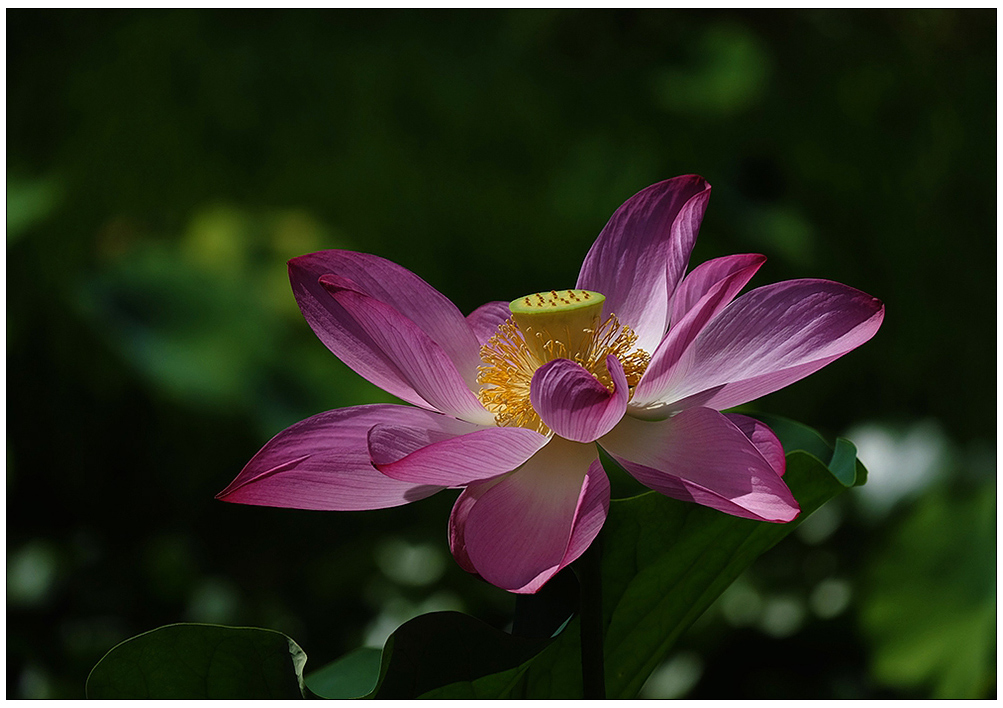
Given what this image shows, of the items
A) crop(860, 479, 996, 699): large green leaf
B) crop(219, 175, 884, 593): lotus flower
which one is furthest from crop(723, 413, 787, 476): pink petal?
crop(860, 479, 996, 699): large green leaf

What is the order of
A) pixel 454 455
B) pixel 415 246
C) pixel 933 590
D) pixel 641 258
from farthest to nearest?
pixel 415 246, pixel 933 590, pixel 641 258, pixel 454 455

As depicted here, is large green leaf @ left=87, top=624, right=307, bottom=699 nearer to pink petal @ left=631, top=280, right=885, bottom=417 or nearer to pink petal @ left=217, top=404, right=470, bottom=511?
pink petal @ left=217, top=404, right=470, bottom=511

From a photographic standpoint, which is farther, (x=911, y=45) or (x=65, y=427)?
(x=911, y=45)

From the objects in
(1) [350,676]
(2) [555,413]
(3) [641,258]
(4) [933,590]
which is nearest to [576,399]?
(2) [555,413]

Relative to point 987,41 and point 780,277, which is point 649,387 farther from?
point 987,41

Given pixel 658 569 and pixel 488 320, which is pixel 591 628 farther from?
pixel 488 320

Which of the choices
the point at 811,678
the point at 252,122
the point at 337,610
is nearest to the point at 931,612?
the point at 811,678
